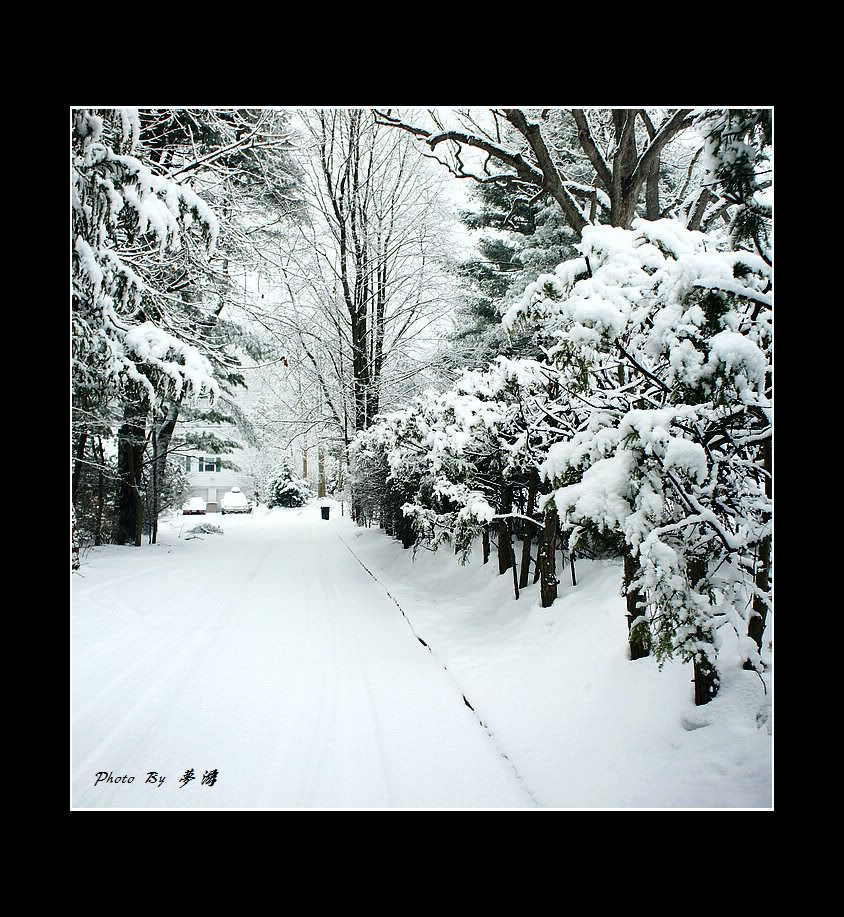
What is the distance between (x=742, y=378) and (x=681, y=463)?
29 cm

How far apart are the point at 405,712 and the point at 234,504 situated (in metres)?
22.5

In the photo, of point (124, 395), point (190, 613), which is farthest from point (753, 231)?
point (190, 613)

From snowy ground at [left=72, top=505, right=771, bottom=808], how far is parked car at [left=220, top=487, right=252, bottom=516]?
19.3 metres

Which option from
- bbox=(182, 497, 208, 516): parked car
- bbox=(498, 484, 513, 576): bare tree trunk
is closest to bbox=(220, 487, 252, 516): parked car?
bbox=(182, 497, 208, 516): parked car

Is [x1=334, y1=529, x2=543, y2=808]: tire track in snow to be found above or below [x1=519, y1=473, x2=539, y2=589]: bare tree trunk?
below

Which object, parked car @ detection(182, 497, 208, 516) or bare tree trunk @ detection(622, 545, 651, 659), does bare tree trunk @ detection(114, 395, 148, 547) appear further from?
parked car @ detection(182, 497, 208, 516)

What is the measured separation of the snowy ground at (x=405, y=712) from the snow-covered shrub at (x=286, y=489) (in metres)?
19.6

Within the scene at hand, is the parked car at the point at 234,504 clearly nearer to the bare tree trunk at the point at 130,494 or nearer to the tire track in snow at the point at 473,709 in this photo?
the bare tree trunk at the point at 130,494

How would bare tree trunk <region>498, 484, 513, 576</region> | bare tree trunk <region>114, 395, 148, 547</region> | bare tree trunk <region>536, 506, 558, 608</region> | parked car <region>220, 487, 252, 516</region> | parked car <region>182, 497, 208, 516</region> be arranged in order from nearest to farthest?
1. bare tree trunk <region>536, 506, 558, 608</region>
2. bare tree trunk <region>498, 484, 513, 576</region>
3. bare tree trunk <region>114, 395, 148, 547</region>
4. parked car <region>182, 497, 208, 516</region>
5. parked car <region>220, 487, 252, 516</region>

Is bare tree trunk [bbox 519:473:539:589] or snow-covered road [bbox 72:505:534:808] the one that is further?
bare tree trunk [bbox 519:473:539:589]

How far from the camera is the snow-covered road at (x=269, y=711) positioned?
192cm

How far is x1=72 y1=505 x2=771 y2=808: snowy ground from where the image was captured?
188 cm

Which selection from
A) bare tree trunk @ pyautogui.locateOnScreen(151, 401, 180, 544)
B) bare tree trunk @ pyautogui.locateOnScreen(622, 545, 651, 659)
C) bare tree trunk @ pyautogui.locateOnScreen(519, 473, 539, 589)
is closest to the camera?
bare tree trunk @ pyautogui.locateOnScreen(622, 545, 651, 659)
